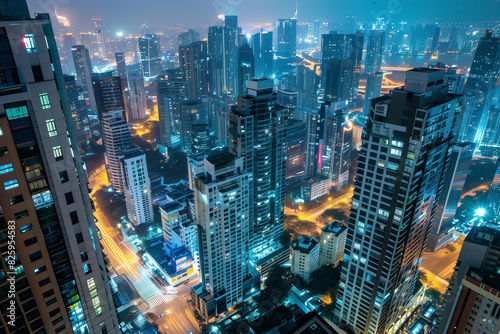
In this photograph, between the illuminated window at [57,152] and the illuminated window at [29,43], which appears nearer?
the illuminated window at [29,43]

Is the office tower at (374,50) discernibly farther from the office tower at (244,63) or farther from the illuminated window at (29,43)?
the illuminated window at (29,43)

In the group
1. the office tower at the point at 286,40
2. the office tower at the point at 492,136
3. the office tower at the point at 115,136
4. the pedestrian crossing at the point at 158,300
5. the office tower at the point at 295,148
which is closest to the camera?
the pedestrian crossing at the point at 158,300

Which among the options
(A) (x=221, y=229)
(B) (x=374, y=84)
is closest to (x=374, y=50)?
(B) (x=374, y=84)

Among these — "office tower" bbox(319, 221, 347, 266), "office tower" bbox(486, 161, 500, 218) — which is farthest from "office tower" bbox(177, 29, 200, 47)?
"office tower" bbox(486, 161, 500, 218)

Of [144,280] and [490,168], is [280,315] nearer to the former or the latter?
[144,280]

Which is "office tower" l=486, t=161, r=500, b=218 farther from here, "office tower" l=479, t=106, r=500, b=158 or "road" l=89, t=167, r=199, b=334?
"road" l=89, t=167, r=199, b=334

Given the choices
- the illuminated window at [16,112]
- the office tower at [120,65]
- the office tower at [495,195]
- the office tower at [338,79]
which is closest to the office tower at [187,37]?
the office tower at [120,65]
